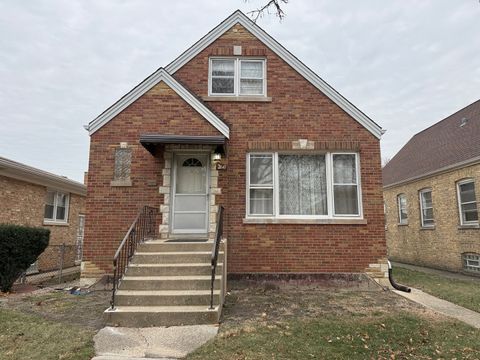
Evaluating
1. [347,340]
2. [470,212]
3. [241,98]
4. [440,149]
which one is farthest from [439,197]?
[347,340]

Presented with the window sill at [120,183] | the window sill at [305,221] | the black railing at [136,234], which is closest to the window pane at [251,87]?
the window sill at [305,221]

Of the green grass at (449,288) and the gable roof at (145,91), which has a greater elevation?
the gable roof at (145,91)

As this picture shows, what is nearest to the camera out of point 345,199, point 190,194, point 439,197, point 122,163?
point 122,163

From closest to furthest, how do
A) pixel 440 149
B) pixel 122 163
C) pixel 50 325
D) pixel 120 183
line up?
pixel 50 325 < pixel 120 183 < pixel 122 163 < pixel 440 149

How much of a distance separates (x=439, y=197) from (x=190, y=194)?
11176mm

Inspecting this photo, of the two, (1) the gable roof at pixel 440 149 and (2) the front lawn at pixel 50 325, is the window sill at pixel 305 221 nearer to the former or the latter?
(2) the front lawn at pixel 50 325

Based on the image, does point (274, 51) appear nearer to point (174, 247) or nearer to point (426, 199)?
point (174, 247)

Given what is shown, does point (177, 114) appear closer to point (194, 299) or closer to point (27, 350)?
point (194, 299)

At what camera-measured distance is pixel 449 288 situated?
9.25m

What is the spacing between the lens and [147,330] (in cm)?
516

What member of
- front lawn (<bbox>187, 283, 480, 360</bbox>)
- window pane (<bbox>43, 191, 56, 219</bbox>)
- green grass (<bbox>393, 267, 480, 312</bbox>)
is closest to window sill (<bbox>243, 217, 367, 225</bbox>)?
front lawn (<bbox>187, 283, 480, 360</bbox>)

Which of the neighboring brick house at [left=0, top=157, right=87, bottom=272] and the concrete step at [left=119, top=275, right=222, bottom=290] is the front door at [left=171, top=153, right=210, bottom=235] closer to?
the concrete step at [left=119, top=275, right=222, bottom=290]

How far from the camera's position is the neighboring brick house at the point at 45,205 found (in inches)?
425

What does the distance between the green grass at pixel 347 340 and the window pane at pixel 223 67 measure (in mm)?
6689
